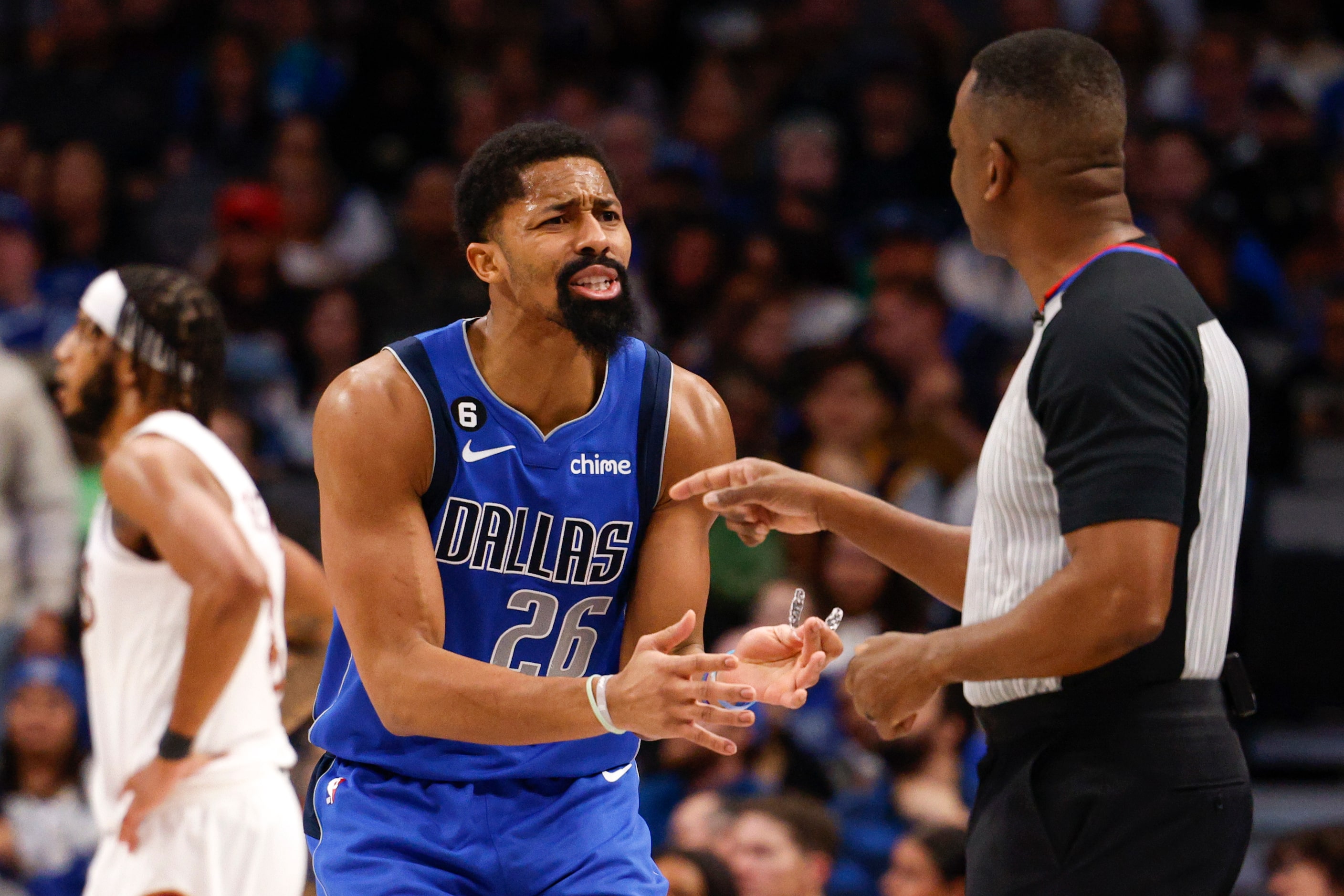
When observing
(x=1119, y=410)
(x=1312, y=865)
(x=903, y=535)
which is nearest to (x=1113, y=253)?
(x=1119, y=410)

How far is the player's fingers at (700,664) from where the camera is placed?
3.03 meters

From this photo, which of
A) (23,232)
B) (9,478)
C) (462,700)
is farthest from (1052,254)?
(23,232)

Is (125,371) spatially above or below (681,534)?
above

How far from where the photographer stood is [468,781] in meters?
3.58

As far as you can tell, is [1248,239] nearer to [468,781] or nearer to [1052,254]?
[1052,254]

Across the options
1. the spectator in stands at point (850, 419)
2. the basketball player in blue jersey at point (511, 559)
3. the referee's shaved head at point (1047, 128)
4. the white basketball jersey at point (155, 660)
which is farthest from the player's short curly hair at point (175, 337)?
the spectator in stands at point (850, 419)

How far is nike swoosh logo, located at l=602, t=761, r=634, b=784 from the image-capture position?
373 centimetres

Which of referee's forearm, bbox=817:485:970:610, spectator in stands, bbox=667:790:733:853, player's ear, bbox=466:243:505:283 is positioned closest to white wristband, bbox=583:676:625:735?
referee's forearm, bbox=817:485:970:610

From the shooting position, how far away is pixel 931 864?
5.61 m

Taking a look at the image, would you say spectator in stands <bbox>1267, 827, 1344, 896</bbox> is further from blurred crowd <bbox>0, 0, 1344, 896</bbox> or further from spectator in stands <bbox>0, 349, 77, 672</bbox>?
spectator in stands <bbox>0, 349, 77, 672</bbox>

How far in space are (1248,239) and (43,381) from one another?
247 inches

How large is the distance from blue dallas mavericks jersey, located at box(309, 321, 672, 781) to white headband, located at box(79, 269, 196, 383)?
1.36m

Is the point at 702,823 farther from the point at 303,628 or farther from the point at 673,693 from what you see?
the point at 673,693

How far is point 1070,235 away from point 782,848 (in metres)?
3.08
